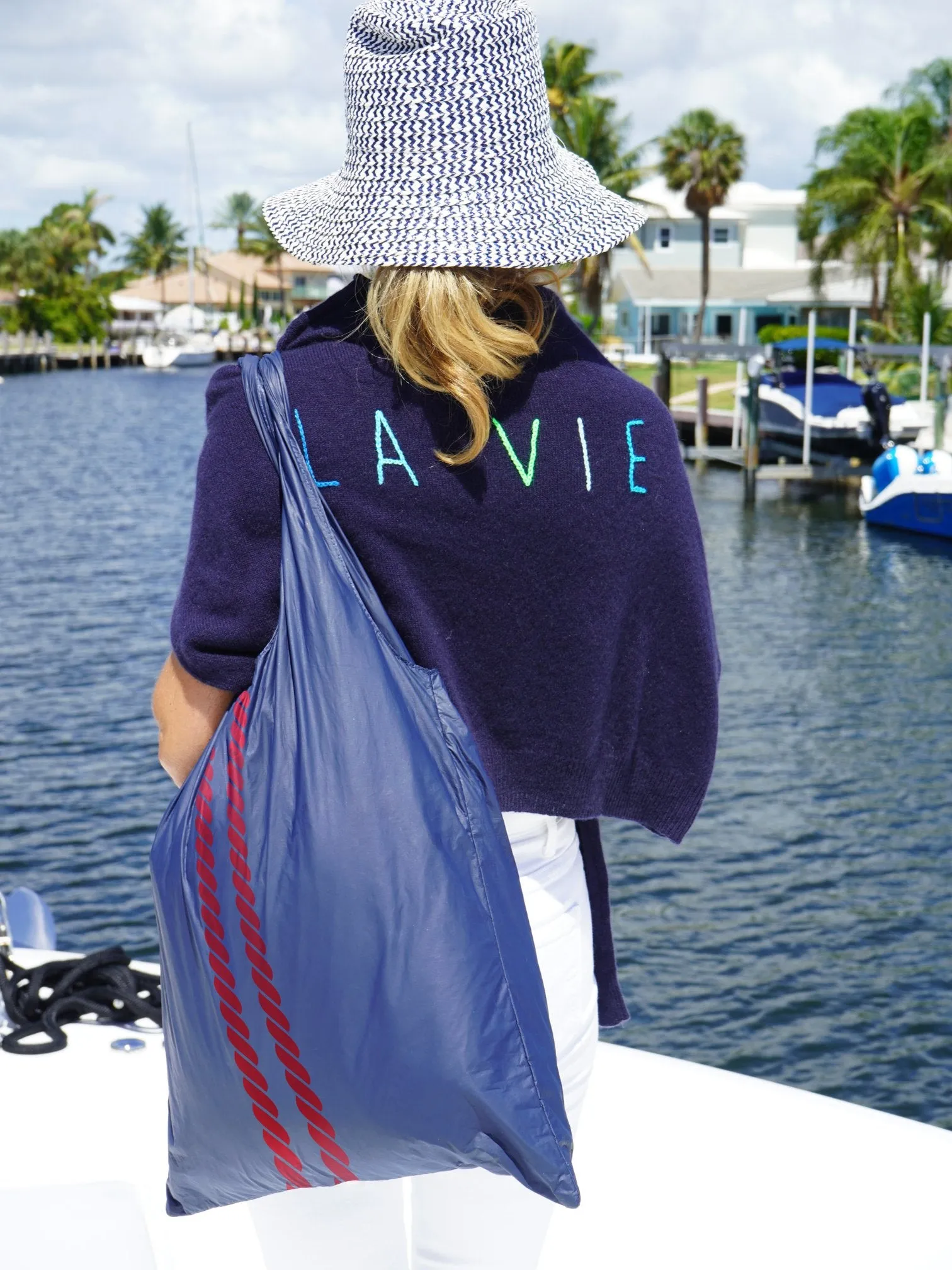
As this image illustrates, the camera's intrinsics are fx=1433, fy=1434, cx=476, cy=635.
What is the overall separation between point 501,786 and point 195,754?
0.31 meters

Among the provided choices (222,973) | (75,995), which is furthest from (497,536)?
(75,995)

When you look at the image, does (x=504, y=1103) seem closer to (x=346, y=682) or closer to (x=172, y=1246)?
(x=346, y=682)

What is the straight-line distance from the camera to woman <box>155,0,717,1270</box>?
52.5 inches

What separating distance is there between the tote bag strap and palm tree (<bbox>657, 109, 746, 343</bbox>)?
51.3 metres

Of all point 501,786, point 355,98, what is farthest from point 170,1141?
point 355,98

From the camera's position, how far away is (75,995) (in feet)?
8.79

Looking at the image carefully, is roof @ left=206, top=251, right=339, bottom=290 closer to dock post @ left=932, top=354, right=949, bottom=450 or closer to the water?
dock post @ left=932, top=354, right=949, bottom=450

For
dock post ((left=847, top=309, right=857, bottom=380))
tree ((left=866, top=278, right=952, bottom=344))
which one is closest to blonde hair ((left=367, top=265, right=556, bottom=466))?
dock post ((left=847, top=309, right=857, bottom=380))

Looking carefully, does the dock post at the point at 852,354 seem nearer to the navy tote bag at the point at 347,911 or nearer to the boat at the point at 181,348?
the navy tote bag at the point at 347,911

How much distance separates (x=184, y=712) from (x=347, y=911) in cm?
29

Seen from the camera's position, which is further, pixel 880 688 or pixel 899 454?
pixel 899 454

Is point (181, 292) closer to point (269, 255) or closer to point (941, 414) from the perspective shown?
point (269, 255)

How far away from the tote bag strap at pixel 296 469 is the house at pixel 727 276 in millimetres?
50473

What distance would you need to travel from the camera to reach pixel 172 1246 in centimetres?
216
